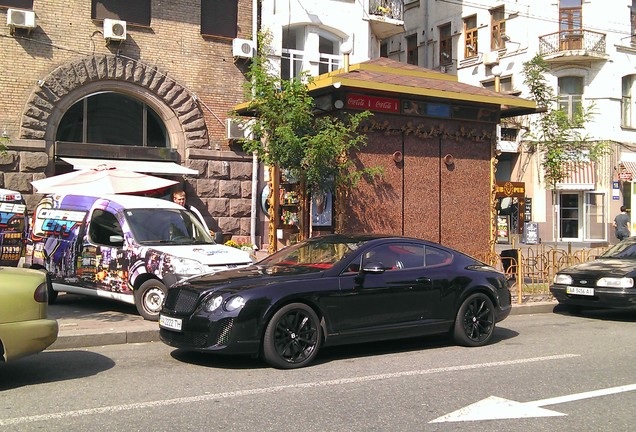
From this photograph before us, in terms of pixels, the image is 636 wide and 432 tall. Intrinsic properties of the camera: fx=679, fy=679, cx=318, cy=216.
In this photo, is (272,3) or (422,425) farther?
(272,3)

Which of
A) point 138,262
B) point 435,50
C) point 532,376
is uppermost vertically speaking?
point 435,50

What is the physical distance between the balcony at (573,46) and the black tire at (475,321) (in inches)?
993

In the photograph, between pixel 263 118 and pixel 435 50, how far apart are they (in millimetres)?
26636

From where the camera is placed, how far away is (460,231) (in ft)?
47.6

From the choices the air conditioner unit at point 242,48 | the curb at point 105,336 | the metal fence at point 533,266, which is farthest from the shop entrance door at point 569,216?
the curb at point 105,336

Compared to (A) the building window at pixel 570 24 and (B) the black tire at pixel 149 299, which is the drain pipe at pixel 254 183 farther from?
(A) the building window at pixel 570 24

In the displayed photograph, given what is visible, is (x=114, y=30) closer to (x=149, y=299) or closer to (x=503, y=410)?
(x=149, y=299)

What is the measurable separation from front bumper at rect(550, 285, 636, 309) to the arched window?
11400 mm

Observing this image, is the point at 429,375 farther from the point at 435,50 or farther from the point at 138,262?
the point at 435,50

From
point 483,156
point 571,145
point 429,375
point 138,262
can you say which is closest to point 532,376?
point 429,375

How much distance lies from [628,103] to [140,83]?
24736 mm

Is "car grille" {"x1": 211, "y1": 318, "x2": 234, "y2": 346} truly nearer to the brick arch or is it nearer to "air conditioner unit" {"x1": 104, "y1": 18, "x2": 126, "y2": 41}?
the brick arch

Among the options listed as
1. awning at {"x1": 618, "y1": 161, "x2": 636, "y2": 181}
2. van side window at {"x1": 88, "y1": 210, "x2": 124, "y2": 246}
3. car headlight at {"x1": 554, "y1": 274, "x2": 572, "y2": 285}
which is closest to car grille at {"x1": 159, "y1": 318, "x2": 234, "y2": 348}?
van side window at {"x1": 88, "y1": 210, "x2": 124, "y2": 246}

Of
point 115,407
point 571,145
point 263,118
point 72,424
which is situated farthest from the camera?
point 571,145
